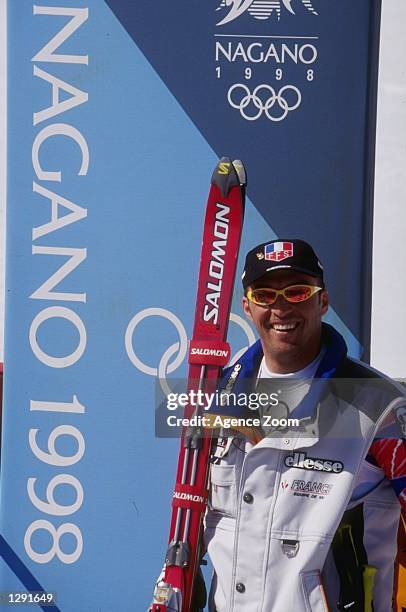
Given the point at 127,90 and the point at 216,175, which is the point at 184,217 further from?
the point at 127,90

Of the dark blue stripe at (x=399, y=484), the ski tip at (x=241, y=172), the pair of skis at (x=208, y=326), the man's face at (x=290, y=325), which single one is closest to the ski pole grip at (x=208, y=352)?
the pair of skis at (x=208, y=326)

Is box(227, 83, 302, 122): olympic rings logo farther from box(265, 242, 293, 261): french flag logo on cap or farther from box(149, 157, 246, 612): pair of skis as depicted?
box(265, 242, 293, 261): french flag logo on cap

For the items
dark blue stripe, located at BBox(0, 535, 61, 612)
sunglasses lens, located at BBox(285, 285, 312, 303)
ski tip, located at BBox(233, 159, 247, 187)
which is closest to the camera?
sunglasses lens, located at BBox(285, 285, 312, 303)

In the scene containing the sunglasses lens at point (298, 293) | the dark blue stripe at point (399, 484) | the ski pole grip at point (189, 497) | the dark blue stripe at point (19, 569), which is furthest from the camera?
the dark blue stripe at point (19, 569)

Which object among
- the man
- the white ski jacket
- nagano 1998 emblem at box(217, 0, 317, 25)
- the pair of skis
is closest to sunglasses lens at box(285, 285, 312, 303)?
the man

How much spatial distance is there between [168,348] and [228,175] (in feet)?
1.49

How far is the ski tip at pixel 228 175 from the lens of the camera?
196 cm

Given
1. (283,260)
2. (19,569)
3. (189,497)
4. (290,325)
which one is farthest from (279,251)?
(19,569)

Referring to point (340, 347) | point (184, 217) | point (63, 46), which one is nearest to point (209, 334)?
point (184, 217)

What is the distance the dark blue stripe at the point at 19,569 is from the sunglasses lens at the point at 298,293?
1.01 meters

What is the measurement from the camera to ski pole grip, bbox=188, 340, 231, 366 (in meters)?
1.96

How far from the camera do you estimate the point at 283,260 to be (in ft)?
5.34

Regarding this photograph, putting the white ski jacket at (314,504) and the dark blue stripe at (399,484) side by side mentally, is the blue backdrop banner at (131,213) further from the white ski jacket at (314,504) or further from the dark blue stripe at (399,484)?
the dark blue stripe at (399,484)

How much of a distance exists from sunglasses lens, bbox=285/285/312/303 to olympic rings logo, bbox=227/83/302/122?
51cm
